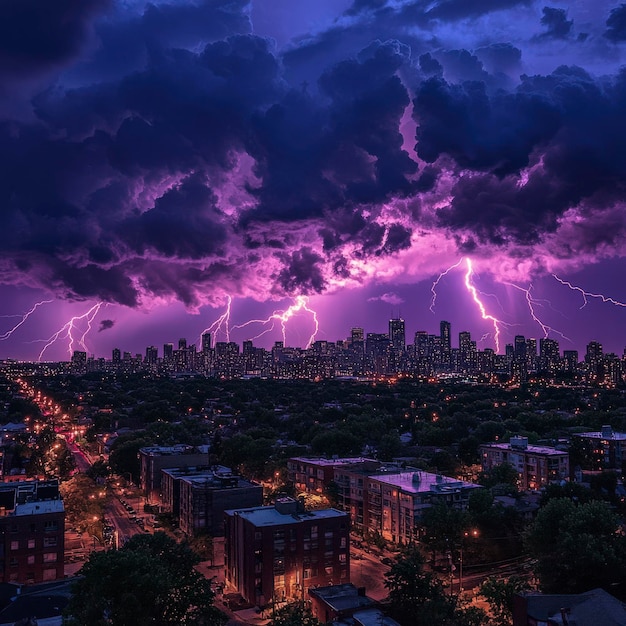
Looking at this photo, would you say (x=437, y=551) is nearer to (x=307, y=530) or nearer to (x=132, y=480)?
(x=307, y=530)

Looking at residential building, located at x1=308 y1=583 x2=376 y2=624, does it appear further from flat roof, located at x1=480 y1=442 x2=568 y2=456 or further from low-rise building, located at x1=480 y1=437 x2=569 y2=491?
flat roof, located at x1=480 y1=442 x2=568 y2=456

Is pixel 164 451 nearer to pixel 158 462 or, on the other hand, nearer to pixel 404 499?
pixel 158 462

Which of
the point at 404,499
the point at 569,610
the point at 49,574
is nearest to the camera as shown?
the point at 569,610

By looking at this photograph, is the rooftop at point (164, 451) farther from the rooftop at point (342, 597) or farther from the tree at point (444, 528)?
the rooftop at point (342, 597)

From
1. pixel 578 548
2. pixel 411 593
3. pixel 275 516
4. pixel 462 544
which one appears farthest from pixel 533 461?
pixel 411 593

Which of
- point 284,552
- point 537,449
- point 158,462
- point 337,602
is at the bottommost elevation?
point 337,602

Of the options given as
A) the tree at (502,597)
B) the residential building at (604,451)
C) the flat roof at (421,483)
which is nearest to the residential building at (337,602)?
the tree at (502,597)

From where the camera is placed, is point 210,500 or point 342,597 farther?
point 210,500

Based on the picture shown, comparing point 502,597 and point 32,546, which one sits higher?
point 502,597
